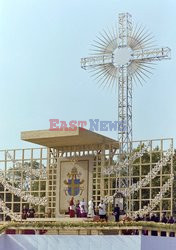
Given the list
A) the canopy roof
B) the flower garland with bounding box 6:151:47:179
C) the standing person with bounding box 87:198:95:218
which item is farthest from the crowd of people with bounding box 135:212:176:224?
the flower garland with bounding box 6:151:47:179

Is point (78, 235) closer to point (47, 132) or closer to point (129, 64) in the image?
point (47, 132)

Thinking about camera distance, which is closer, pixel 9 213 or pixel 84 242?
pixel 84 242

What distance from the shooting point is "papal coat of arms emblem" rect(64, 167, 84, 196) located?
24078 millimetres

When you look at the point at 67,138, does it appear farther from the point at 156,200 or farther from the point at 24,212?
the point at 156,200

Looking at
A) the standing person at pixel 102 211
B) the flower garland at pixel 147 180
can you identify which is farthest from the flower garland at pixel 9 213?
the standing person at pixel 102 211

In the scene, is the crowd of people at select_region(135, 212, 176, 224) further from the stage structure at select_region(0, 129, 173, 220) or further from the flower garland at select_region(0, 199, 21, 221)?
the flower garland at select_region(0, 199, 21, 221)

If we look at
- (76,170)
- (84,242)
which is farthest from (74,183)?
(84,242)

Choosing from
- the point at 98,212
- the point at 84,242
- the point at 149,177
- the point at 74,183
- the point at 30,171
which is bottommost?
the point at 84,242

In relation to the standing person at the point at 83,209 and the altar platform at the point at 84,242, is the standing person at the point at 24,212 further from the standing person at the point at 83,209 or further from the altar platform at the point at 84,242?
the altar platform at the point at 84,242

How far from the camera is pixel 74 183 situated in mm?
24203

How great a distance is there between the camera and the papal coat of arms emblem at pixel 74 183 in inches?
948

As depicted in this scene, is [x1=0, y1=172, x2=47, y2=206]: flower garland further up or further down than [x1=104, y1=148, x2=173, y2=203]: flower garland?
further down

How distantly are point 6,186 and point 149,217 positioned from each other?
6.65 m

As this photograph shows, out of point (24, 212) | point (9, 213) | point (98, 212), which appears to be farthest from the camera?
point (9, 213)
